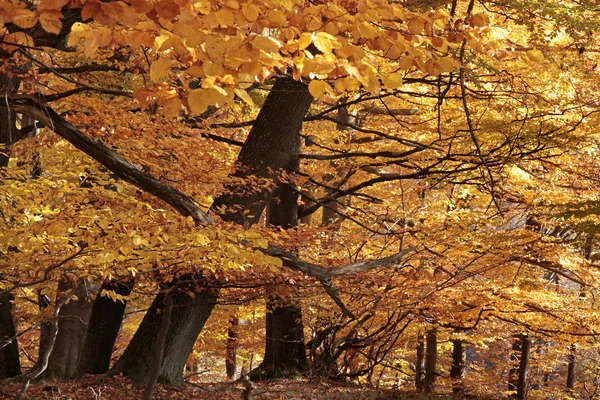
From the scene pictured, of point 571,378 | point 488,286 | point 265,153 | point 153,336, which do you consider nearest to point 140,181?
point 265,153

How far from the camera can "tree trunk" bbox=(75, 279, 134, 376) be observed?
1027 centimetres

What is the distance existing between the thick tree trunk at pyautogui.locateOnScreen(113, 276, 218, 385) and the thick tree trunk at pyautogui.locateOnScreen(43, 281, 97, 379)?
5.25 feet

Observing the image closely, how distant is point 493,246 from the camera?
33.1 feet

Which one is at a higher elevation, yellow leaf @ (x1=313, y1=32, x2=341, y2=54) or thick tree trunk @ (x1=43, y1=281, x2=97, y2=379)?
yellow leaf @ (x1=313, y1=32, x2=341, y2=54)

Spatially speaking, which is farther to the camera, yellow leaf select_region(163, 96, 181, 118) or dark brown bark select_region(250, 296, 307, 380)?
dark brown bark select_region(250, 296, 307, 380)

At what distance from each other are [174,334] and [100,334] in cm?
228

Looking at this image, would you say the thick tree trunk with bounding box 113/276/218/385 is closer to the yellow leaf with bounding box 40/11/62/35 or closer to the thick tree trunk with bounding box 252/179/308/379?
the thick tree trunk with bounding box 252/179/308/379

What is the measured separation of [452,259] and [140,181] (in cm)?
682

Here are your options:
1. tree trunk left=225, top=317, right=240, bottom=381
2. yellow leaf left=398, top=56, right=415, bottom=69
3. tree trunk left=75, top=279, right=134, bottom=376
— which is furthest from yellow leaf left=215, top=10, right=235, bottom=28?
tree trunk left=225, top=317, right=240, bottom=381

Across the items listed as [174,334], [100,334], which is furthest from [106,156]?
[100,334]

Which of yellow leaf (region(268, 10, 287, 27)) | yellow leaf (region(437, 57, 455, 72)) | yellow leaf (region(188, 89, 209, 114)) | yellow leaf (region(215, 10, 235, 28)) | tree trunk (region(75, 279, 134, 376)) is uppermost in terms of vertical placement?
yellow leaf (region(437, 57, 455, 72))

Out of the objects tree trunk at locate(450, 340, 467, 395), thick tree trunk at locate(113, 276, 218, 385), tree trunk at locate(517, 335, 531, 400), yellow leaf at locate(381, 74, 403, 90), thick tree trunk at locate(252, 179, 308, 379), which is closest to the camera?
yellow leaf at locate(381, 74, 403, 90)

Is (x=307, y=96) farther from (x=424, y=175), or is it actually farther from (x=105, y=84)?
(x=105, y=84)

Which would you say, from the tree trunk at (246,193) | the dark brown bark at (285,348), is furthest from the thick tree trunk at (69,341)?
the dark brown bark at (285,348)
